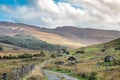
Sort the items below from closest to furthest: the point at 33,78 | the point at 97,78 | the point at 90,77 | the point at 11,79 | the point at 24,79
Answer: the point at 11,79 → the point at 24,79 → the point at 33,78 → the point at 97,78 → the point at 90,77

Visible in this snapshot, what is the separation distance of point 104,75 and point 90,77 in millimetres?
4896

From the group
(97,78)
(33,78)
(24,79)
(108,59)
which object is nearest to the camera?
(24,79)

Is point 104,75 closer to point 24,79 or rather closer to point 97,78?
point 97,78

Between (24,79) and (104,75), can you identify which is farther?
(104,75)

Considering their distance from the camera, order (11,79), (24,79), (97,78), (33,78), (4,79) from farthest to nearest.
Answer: (97,78) < (33,78) < (24,79) < (11,79) < (4,79)

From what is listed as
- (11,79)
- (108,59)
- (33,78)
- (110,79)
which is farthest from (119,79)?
(108,59)

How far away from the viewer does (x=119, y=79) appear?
42.3 metres

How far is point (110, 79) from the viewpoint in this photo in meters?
45.3

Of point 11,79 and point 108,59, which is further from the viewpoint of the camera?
point 108,59

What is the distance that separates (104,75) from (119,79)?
9137 mm

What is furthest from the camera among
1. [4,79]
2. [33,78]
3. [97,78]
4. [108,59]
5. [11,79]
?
[108,59]

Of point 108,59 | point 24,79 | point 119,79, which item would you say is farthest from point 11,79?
point 108,59

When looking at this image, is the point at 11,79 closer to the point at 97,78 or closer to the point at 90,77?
the point at 97,78

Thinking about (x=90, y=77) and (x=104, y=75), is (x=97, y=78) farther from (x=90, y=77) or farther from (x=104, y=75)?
(x=90, y=77)
